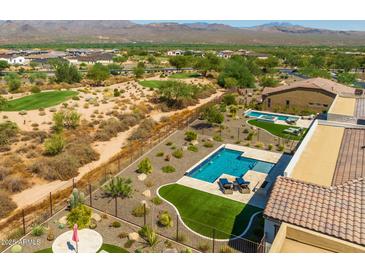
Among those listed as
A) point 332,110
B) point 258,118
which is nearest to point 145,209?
point 332,110

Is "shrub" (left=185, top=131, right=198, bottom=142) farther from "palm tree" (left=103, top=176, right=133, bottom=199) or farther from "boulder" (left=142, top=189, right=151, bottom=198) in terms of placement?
"palm tree" (left=103, top=176, right=133, bottom=199)

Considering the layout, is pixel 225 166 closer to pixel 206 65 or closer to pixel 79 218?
pixel 79 218

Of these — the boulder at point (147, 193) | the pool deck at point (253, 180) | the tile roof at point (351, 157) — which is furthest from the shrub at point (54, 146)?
the tile roof at point (351, 157)

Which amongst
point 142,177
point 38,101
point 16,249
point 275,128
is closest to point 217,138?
point 275,128

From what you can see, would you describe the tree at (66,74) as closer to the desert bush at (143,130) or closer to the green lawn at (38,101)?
the green lawn at (38,101)

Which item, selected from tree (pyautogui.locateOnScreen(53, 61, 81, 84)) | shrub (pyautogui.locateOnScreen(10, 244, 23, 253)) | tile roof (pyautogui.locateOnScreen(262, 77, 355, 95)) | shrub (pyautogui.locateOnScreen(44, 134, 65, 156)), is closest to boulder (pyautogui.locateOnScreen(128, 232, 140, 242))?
shrub (pyautogui.locateOnScreen(10, 244, 23, 253))
